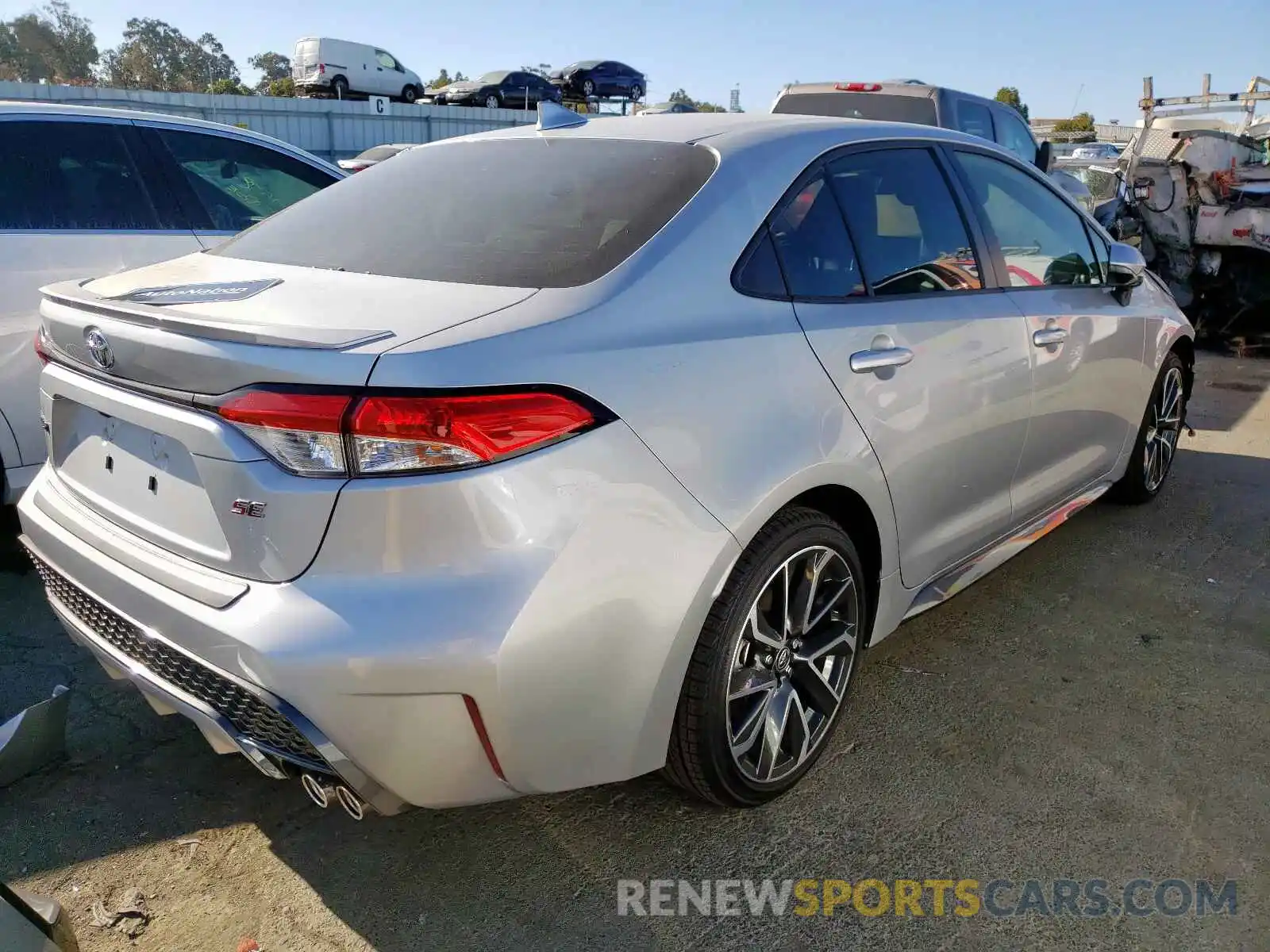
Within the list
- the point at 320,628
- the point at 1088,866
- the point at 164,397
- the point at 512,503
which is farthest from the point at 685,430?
the point at 1088,866

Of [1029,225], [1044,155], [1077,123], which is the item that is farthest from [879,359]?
[1077,123]

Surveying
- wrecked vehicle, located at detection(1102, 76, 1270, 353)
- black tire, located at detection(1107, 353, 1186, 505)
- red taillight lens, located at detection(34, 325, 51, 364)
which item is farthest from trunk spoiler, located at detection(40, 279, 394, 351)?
wrecked vehicle, located at detection(1102, 76, 1270, 353)

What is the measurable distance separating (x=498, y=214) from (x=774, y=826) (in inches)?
66.2

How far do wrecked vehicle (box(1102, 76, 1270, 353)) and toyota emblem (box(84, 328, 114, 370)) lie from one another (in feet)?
30.0

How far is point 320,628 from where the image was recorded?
71.8 inches

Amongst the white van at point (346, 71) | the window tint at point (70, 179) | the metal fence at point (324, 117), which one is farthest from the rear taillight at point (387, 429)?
the white van at point (346, 71)

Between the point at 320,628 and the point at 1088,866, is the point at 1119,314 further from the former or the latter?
the point at 320,628

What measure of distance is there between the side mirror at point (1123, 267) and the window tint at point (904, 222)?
112 cm

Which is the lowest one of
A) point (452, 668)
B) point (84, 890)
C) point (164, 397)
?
point (84, 890)

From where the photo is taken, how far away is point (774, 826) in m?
2.53

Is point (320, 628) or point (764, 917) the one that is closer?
point (320, 628)

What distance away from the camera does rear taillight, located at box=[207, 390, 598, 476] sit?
70.4 inches

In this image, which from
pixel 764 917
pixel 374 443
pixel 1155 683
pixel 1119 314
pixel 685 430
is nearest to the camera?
pixel 374 443

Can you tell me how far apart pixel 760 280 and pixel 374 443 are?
107 centimetres
